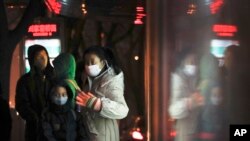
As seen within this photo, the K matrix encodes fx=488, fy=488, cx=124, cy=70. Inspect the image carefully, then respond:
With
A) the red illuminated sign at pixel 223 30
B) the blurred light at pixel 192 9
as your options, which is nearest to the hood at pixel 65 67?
the blurred light at pixel 192 9

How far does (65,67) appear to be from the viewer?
11.9 feet

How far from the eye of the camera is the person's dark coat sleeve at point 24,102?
390 cm

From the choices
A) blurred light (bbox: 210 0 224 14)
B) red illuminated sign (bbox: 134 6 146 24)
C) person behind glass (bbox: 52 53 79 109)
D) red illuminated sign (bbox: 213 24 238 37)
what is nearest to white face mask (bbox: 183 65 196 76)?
red illuminated sign (bbox: 213 24 238 37)

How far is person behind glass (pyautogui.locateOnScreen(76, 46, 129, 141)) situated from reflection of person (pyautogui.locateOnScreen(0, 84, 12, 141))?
853 mm

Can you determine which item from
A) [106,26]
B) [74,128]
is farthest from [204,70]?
[106,26]

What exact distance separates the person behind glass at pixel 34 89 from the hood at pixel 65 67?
20 cm

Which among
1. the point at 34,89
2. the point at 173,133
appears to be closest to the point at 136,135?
the point at 34,89

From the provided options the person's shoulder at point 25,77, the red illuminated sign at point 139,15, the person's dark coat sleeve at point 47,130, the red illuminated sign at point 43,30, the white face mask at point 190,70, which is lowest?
the person's dark coat sleeve at point 47,130

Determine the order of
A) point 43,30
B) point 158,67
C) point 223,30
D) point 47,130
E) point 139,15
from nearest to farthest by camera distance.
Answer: point 223,30, point 158,67, point 47,130, point 43,30, point 139,15

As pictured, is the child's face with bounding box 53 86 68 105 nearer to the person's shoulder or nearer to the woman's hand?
the woman's hand

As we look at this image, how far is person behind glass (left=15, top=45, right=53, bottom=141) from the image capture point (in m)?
3.89

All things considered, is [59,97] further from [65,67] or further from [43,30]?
[43,30]

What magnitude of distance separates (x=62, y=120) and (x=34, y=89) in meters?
0.57

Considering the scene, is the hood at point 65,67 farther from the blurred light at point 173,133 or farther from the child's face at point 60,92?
the blurred light at point 173,133
